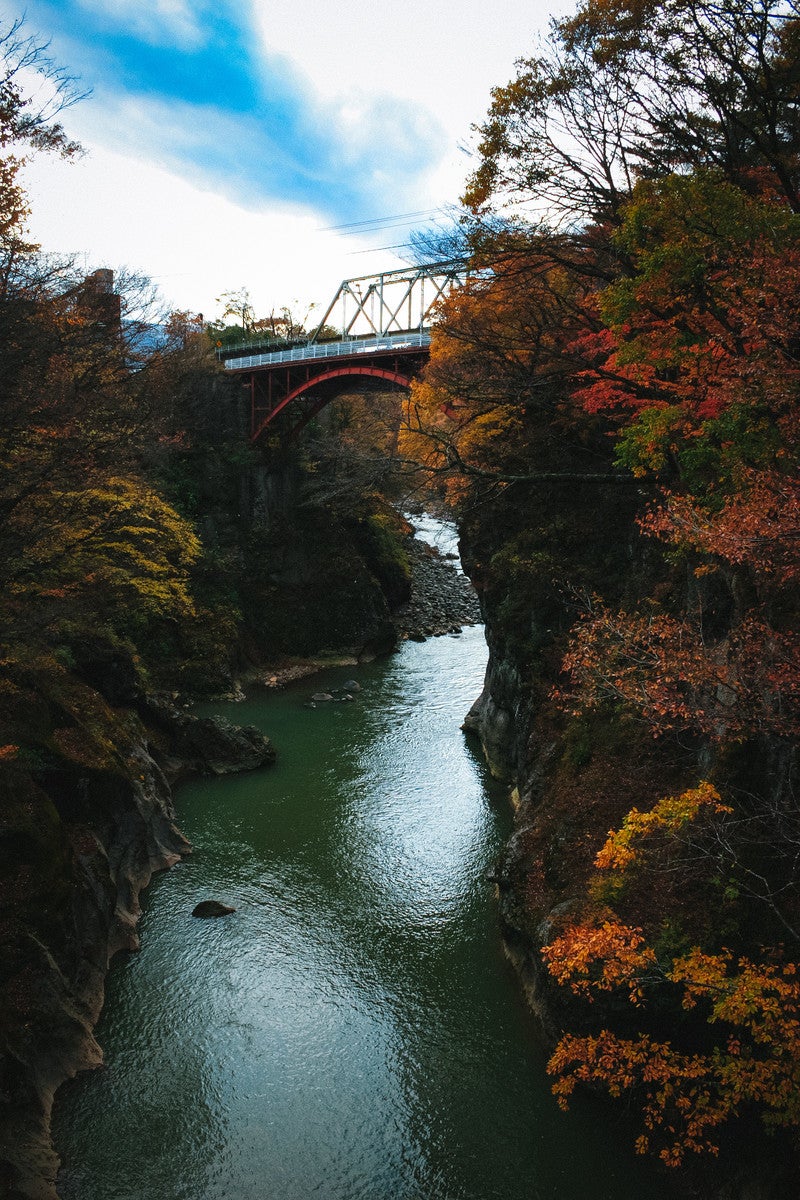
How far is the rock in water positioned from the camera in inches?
556

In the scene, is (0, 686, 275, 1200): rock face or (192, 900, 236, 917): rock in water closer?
(0, 686, 275, 1200): rock face

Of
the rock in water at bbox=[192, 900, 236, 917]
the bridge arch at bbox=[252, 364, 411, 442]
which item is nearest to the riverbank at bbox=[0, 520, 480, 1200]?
the rock in water at bbox=[192, 900, 236, 917]

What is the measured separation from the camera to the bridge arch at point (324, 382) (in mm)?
30344

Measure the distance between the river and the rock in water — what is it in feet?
0.64

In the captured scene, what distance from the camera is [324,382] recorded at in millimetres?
34375

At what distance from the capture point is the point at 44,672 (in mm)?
15180

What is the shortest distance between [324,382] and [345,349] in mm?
1989

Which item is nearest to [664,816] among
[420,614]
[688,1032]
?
[688,1032]

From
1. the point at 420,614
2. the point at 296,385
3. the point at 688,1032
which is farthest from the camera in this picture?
the point at 420,614

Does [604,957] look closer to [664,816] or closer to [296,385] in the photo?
[664,816]

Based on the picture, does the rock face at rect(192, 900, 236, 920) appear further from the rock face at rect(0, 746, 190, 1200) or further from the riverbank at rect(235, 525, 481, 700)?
the riverbank at rect(235, 525, 481, 700)

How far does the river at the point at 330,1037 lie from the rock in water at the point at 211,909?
19cm

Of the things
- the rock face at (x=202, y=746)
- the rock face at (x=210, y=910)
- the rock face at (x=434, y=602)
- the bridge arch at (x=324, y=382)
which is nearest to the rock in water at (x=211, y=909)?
the rock face at (x=210, y=910)

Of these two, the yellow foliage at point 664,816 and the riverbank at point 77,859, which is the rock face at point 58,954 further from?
the yellow foliage at point 664,816
